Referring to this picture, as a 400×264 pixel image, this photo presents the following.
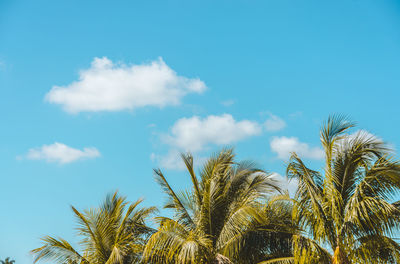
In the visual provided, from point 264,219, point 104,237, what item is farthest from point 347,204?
point 104,237

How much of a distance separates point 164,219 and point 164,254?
150 cm

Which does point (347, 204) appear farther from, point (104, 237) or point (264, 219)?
point (104, 237)

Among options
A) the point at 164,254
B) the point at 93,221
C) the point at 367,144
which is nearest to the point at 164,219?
the point at 164,254

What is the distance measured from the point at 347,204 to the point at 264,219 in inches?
96.8

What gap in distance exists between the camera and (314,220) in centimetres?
1366

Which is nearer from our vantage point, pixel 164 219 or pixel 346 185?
pixel 346 185

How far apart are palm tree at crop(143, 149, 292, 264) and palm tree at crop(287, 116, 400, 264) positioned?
1.15m

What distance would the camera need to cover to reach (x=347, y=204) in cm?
1317

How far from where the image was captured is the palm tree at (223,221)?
13.9m

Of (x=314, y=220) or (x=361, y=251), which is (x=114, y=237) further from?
(x=361, y=251)

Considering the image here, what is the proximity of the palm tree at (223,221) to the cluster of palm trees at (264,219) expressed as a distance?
3 cm

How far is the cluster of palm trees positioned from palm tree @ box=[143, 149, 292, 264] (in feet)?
0.10

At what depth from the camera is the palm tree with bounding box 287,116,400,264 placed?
12.9m

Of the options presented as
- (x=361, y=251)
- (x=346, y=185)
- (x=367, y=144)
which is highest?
(x=367, y=144)
